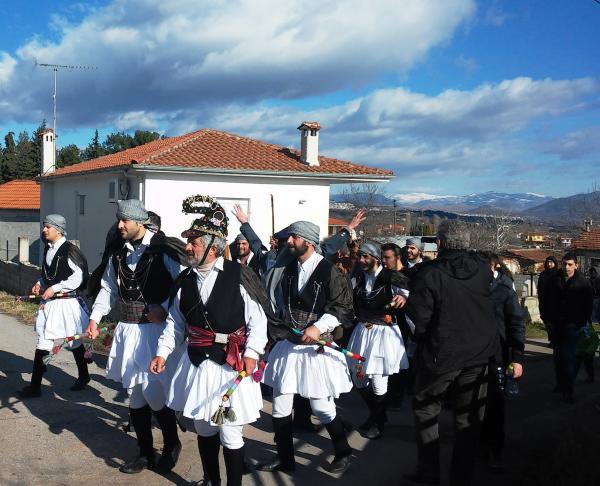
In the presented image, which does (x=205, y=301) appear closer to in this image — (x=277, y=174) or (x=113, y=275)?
(x=113, y=275)

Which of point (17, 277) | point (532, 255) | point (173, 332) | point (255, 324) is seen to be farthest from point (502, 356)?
point (532, 255)

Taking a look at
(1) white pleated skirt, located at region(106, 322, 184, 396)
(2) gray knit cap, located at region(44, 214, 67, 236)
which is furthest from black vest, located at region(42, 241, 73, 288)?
(1) white pleated skirt, located at region(106, 322, 184, 396)

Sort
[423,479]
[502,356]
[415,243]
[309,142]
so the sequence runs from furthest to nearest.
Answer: [309,142]
[415,243]
[502,356]
[423,479]

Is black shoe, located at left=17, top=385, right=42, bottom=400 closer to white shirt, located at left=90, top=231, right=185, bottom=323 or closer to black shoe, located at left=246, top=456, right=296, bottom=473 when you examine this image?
white shirt, located at left=90, top=231, right=185, bottom=323

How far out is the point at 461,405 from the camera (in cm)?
449

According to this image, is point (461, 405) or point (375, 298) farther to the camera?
point (375, 298)

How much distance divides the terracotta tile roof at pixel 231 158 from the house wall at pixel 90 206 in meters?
0.57

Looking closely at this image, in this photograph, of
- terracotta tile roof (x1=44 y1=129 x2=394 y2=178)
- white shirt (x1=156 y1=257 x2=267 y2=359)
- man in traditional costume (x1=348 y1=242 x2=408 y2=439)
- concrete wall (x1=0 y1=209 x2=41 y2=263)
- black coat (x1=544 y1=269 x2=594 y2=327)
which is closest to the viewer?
white shirt (x1=156 y1=257 x2=267 y2=359)

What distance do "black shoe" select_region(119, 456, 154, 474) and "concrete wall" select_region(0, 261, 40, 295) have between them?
1196 cm

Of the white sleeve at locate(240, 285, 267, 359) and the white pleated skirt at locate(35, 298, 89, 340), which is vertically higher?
the white sleeve at locate(240, 285, 267, 359)

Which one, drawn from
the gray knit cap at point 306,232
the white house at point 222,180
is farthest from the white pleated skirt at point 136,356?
the white house at point 222,180

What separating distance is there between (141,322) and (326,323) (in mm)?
1459

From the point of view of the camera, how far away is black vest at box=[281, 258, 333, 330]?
499 cm

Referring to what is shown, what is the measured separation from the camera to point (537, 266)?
47.3 m
